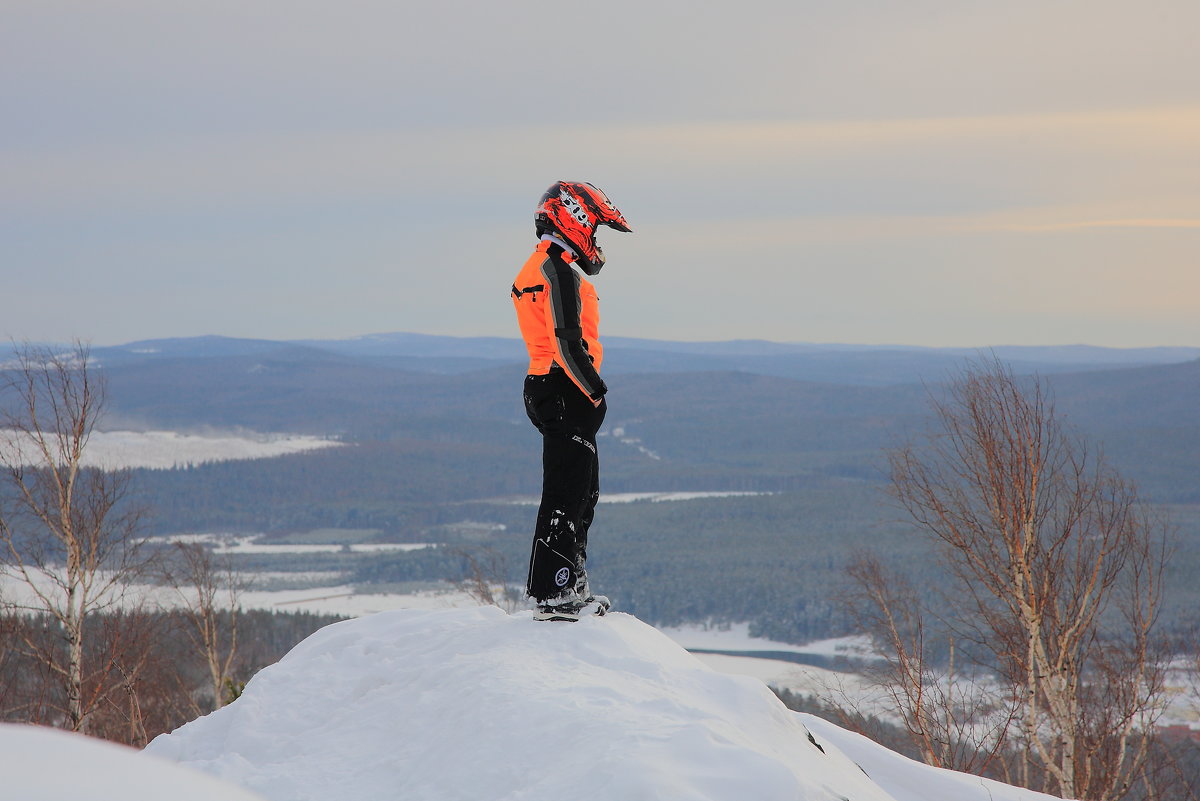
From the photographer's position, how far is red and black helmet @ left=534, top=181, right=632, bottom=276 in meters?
6.66

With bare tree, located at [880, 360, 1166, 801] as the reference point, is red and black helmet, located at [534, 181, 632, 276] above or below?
above

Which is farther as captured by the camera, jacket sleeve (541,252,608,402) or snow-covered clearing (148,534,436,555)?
snow-covered clearing (148,534,436,555)

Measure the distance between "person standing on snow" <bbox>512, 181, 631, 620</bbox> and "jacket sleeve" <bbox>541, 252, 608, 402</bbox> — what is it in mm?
13

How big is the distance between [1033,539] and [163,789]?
14953 millimetres

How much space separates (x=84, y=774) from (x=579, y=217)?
5.60 metres

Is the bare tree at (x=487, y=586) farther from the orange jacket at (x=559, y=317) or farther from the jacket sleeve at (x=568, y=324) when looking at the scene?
the jacket sleeve at (x=568, y=324)

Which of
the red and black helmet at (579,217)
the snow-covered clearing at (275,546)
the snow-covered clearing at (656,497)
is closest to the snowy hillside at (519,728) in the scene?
the red and black helmet at (579,217)

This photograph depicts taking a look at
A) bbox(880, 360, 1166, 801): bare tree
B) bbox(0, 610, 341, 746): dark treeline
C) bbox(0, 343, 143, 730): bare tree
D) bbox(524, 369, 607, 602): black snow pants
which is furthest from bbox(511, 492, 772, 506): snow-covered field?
bbox(524, 369, 607, 602): black snow pants

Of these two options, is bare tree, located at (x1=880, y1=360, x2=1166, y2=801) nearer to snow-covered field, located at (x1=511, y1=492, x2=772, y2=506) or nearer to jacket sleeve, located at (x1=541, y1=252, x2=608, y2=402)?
jacket sleeve, located at (x1=541, y1=252, x2=608, y2=402)

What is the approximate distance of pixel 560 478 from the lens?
22.1 feet

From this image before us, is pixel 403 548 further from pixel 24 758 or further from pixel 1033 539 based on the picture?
pixel 24 758

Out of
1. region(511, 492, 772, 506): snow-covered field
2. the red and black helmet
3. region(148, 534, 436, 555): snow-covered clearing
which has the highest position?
the red and black helmet

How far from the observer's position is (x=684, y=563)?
135 m

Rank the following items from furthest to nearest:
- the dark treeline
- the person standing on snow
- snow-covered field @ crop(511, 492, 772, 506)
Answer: snow-covered field @ crop(511, 492, 772, 506)
the dark treeline
the person standing on snow
